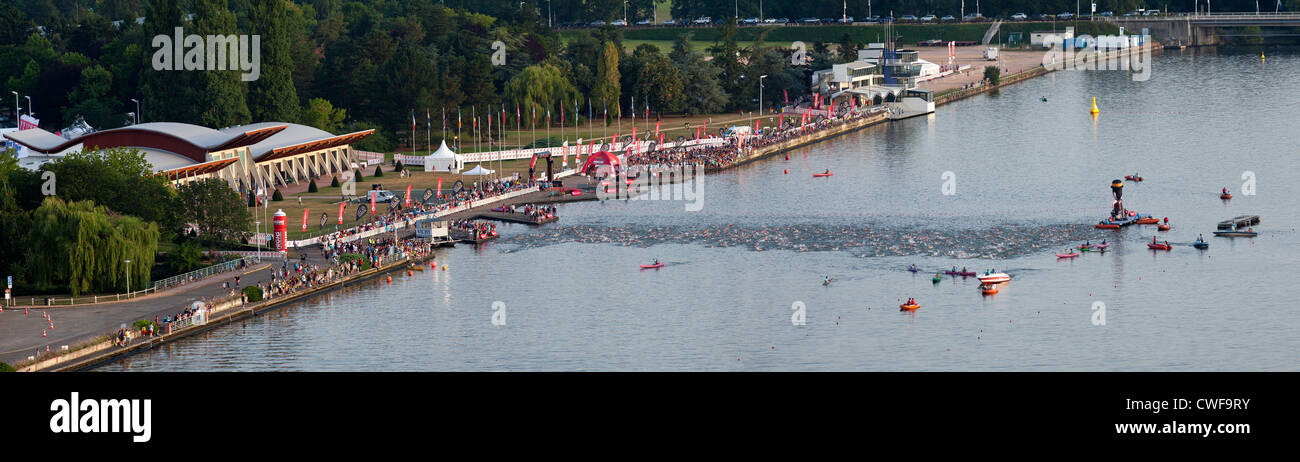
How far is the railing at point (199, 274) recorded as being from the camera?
69.8 metres

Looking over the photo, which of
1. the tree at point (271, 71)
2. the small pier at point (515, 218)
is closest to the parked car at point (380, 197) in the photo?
the small pier at point (515, 218)

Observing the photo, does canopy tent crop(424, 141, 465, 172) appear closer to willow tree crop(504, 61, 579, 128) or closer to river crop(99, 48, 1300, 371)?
river crop(99, 48, 1300, 371)

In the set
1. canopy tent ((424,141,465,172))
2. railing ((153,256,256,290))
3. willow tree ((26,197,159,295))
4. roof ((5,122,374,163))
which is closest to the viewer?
willow tree ((26,197,159,295))

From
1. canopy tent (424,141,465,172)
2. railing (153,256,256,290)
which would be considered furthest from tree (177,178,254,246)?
canopy tent (424,141,465,172)

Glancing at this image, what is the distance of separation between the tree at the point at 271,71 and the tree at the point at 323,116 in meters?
1.52

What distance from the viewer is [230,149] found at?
101 m

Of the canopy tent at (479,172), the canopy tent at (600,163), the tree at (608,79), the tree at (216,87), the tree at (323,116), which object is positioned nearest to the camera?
the canopy tent at (479,172)

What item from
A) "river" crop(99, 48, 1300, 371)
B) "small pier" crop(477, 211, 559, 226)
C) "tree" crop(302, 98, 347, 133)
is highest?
"tree" crop(302, 98, 347, 133)

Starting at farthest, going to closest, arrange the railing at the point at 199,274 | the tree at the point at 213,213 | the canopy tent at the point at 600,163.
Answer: the canopy tent at the point at 600,163, the tree at the point at 213,213, the railing at the point at 199,274

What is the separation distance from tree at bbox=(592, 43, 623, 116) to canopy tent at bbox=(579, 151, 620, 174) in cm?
3604

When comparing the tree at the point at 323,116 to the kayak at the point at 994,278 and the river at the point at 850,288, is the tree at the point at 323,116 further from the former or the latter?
the kayak at the point at 994,278

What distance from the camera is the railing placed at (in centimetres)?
6975
